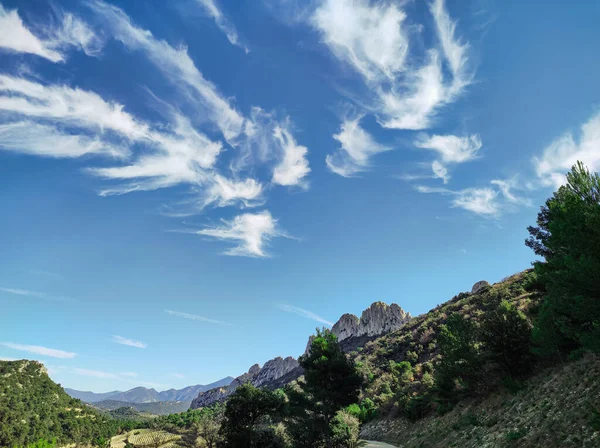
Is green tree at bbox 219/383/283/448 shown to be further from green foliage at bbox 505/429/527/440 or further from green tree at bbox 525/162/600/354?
green tree at bbox 525/162/600/354

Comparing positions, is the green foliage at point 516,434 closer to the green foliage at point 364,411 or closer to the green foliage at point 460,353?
the green foliage at point 460,353

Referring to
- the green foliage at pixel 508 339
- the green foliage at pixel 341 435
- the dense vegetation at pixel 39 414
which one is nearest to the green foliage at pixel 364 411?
the green foliage at pixel 341 435

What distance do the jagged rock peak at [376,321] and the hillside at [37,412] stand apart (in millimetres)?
113104

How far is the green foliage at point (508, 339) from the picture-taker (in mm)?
22688

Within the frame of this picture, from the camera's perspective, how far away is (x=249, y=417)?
114 ft

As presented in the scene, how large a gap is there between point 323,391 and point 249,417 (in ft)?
42.4

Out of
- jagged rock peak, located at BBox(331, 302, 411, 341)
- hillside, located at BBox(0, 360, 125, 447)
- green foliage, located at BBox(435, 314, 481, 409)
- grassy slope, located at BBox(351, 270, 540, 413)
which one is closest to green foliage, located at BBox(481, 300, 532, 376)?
green foliage, located at BBox(435, 314, 481, 409)

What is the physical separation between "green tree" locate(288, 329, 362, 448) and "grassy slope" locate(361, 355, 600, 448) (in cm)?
744

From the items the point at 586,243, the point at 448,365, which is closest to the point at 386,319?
the point at 448,365

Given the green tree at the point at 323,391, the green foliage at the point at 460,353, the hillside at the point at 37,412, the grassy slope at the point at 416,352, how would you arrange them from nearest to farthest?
the green foliage at the point at 460,353 → the green tree at the point at 323,391 → the grassy slope at the point at 416,352 → the hillside at the point at 37,412

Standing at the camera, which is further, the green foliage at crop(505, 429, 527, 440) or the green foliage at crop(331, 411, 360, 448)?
the green foliage at crop(331, 411, 360, 448)

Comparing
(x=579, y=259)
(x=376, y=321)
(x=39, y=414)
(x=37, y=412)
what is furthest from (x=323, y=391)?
(x=37, y=412)

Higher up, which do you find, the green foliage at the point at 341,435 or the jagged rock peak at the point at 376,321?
the jagged rock peak at the point at 376,321

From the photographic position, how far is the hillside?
102 metres
